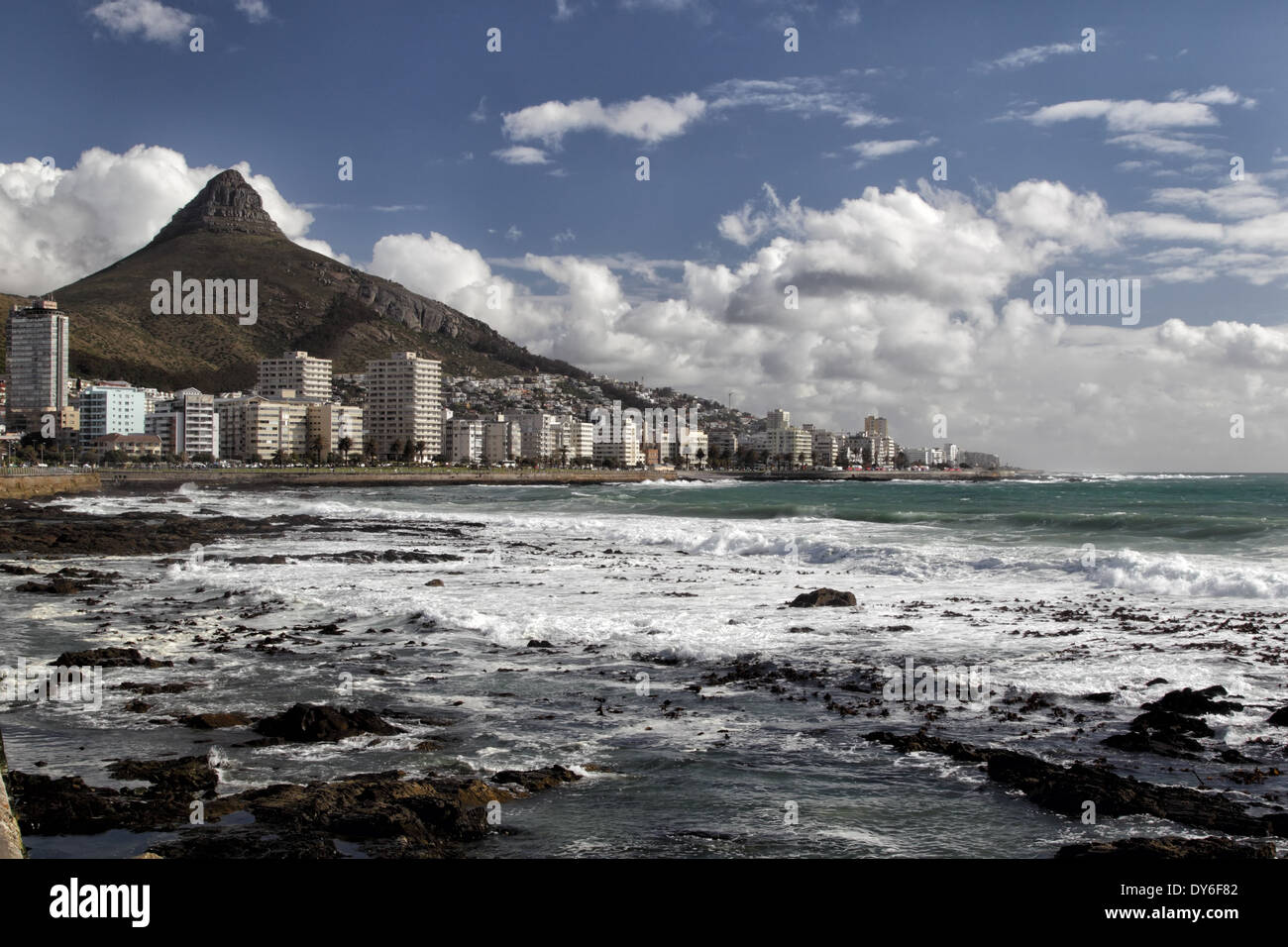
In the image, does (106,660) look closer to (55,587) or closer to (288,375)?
(55,587)

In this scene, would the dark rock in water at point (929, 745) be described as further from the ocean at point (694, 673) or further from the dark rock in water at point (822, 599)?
the dark rock in water at point (822, 599)

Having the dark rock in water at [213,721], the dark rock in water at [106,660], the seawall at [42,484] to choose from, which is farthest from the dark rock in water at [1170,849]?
the seawall at [42,484]

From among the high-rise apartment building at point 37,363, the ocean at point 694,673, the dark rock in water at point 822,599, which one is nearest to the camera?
the ocean at point 694,673

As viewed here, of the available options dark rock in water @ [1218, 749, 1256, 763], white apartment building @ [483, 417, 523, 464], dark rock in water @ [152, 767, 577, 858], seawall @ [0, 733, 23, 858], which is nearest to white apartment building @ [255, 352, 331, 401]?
white apartment building @ [483, 417, 523, 464]

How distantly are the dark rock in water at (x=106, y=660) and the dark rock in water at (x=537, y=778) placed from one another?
23.0ft

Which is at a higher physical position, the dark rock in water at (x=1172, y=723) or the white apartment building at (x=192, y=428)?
the white apartment building at (x=192, y=428)

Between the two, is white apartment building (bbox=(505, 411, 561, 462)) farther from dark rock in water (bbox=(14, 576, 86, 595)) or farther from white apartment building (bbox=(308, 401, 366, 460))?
dark rock in water (bbox=(14, 576, 86, 595))

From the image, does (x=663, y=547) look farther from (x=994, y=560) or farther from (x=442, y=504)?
(x=442, y=504)

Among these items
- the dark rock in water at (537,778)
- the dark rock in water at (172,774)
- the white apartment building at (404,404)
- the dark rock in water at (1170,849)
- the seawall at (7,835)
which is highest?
the white apartment building at (404,404)

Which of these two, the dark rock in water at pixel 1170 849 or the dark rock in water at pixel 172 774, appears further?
the dark rock in water at pixel 172 774

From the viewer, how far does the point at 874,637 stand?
14.3m

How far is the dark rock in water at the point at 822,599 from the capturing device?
17578mm

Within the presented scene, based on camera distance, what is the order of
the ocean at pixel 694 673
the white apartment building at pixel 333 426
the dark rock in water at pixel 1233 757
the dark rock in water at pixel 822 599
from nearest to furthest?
the ocean at pixel 694 673 < the dark rock in water at pixel 1233 757 < the dark rock in water at pixel 822 599 < the white apartment building at pixel 333 426

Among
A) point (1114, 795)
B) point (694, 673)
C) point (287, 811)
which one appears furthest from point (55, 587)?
point (1114, 795)
